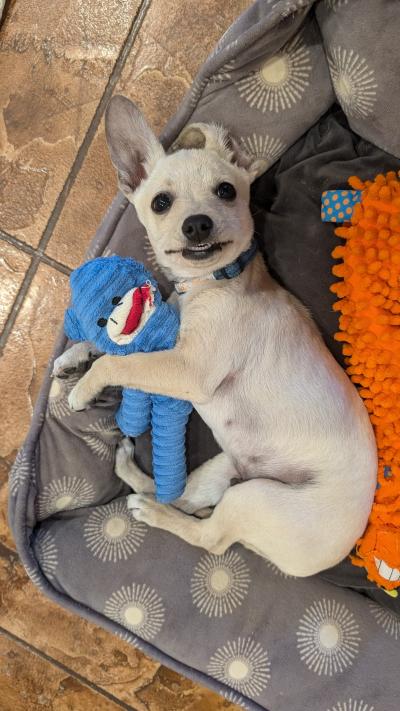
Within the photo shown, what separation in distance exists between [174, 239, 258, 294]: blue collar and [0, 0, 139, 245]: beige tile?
1.04 metres

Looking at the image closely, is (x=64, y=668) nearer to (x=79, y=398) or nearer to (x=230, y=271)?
(x=79, y=398)

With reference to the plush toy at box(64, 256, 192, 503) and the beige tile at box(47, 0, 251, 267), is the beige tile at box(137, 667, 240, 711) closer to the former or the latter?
the plush toy at box(64, 256, 192, 503)

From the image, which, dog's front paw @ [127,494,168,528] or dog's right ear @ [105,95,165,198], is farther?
dog's front paw @ [127,494,168,528]

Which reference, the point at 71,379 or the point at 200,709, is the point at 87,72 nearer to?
the point at 71,379

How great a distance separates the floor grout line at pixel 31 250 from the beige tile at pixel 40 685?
1783 mm

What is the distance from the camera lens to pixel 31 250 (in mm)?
2738

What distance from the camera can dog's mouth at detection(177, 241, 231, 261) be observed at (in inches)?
71.2

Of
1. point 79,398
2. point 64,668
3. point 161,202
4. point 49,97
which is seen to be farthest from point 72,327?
point 64,668

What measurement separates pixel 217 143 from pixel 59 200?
0.99m

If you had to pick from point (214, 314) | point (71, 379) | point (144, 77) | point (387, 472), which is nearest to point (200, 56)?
point (144, 77)

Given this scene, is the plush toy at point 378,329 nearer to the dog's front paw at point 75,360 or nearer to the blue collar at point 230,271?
the blue collar at point 230,271

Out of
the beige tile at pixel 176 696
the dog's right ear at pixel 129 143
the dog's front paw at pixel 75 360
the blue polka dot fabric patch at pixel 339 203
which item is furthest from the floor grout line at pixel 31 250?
the beige tile at pixel 176 696

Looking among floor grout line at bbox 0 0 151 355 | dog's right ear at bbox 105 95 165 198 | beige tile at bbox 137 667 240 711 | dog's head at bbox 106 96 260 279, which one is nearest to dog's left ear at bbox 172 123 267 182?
dog's head at bbox 106 96 260 279

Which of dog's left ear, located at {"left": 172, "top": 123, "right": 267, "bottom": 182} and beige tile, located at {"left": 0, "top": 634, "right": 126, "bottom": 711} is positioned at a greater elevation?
dog's left ear, located at {"left": 172, "top": 123, "right": 267, "bottom": 182}
